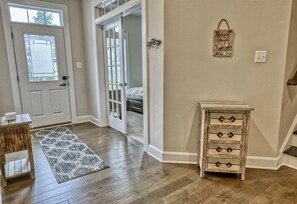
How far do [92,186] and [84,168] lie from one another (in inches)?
16.0

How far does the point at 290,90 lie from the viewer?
2256 mm

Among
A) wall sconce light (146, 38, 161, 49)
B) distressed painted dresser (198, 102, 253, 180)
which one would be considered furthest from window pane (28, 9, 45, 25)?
distressed painted dresser (198, 102, 253, 180)

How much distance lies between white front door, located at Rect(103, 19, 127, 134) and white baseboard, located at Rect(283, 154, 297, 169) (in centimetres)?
244

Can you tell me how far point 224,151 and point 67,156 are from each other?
80.5 inches

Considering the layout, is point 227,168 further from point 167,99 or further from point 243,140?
point 167,99

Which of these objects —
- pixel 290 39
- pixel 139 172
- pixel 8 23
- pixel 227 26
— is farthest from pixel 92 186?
pixel 8 23

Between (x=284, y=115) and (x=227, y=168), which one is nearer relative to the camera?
(x=227, y=168)

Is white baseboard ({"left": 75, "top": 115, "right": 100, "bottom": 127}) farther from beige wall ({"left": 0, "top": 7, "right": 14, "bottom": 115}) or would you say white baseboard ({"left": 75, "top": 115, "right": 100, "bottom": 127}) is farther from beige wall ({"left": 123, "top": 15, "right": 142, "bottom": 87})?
beige wall ({"left": 123, "top": 15, "right": 142, "bottom": 87})

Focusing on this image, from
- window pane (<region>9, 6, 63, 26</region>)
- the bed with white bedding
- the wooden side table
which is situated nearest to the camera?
the wooden side table

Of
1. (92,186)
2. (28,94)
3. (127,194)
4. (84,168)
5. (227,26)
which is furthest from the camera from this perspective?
(28,94)

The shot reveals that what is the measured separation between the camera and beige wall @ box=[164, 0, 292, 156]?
6.71ft

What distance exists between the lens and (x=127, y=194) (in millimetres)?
1852

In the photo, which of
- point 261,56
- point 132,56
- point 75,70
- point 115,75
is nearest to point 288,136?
point 261,56

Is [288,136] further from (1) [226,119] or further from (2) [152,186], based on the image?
(2) [152,186]
